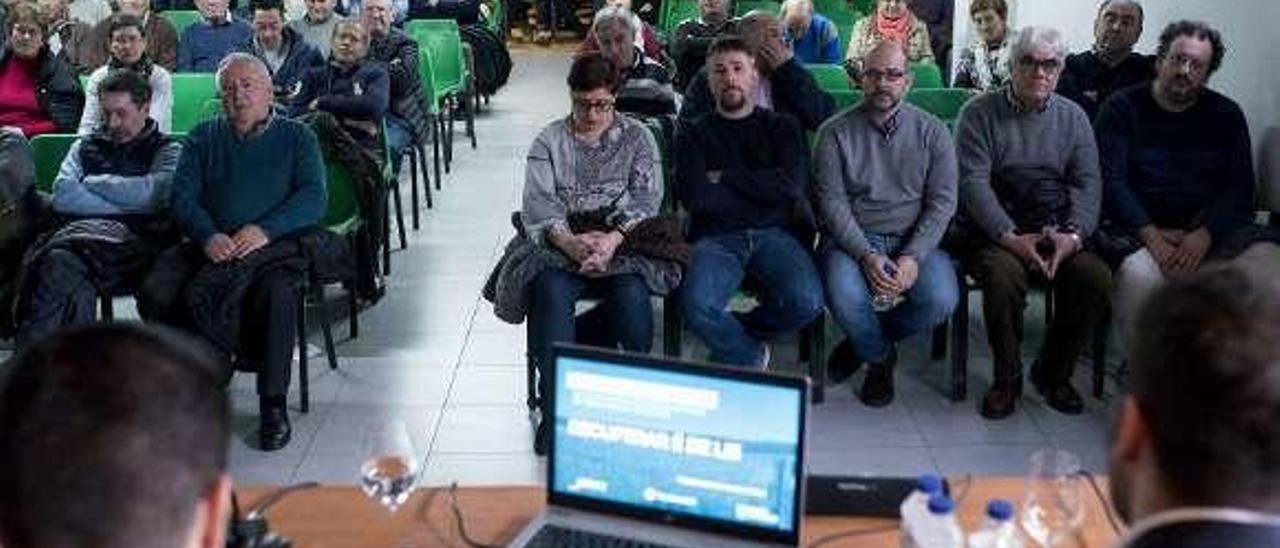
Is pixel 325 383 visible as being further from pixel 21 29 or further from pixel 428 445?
pixel 21 29

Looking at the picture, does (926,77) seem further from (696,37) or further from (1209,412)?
(1209,412)

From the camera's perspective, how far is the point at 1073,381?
4.64 m

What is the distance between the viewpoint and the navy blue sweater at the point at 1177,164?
4566 millimetres

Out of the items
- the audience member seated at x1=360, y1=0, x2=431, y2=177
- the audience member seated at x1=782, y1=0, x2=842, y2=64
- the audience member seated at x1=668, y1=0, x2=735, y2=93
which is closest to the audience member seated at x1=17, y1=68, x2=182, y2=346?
the audience member seated at x1=360, y1=0, x2=431, y2=177

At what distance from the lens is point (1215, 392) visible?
4.15 feet

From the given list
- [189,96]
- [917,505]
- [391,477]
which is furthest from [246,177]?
[917,505]

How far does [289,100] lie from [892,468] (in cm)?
357

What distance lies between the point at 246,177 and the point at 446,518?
254 cm

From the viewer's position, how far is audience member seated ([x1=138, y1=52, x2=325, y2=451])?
4.23 m

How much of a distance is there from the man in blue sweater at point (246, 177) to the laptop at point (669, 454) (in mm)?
2376

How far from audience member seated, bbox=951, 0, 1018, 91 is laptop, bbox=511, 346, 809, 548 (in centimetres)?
482

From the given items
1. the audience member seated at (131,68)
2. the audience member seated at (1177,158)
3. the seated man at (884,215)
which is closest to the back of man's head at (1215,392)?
the seated man at (884,215)

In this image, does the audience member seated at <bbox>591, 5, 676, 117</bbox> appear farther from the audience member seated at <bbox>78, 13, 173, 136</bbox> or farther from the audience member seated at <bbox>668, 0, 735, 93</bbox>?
the audience member seated at <bbox>78, 13, 173, 136</bbox>

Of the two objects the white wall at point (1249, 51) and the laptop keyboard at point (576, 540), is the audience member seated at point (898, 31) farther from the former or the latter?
the laptop keyboard at point (576, 540)
